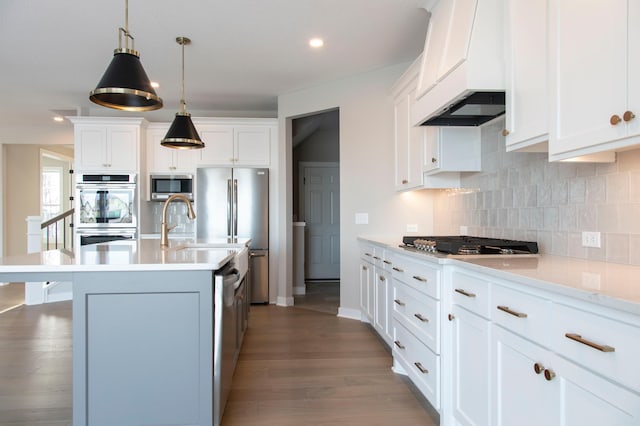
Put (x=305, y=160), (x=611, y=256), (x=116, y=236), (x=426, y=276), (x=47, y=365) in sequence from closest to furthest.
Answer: (x=611, y=256)
(x=426, y=276)
(x=47, y=365)
(x=116, y=236)
(x=305, y=160)

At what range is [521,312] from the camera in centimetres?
149

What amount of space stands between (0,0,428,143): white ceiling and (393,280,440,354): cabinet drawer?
6.98 ft

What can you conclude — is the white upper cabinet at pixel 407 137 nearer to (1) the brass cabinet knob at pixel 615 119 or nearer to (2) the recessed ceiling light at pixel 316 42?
(2) the recessed ceiling light at pixel 316 42

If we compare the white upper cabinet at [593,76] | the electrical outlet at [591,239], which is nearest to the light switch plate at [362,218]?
the electrical outlet at [591,239]

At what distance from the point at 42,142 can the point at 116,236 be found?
344cm

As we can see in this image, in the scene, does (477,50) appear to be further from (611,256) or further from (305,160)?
(305,160)

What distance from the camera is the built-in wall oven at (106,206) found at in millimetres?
5371

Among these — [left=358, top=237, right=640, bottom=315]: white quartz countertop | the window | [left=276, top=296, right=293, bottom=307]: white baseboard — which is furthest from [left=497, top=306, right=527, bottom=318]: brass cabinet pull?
the window

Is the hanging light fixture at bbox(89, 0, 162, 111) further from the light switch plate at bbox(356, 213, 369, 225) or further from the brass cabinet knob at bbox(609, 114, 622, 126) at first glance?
the light switch plate at bbox(356, 213, 369, 225)

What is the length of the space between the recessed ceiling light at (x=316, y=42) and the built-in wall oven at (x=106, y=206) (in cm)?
305

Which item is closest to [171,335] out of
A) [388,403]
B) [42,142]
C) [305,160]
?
[388,403]

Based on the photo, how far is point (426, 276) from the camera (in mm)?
2320

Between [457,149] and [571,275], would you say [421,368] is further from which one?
[457,149]

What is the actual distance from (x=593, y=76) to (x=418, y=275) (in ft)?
4.45
